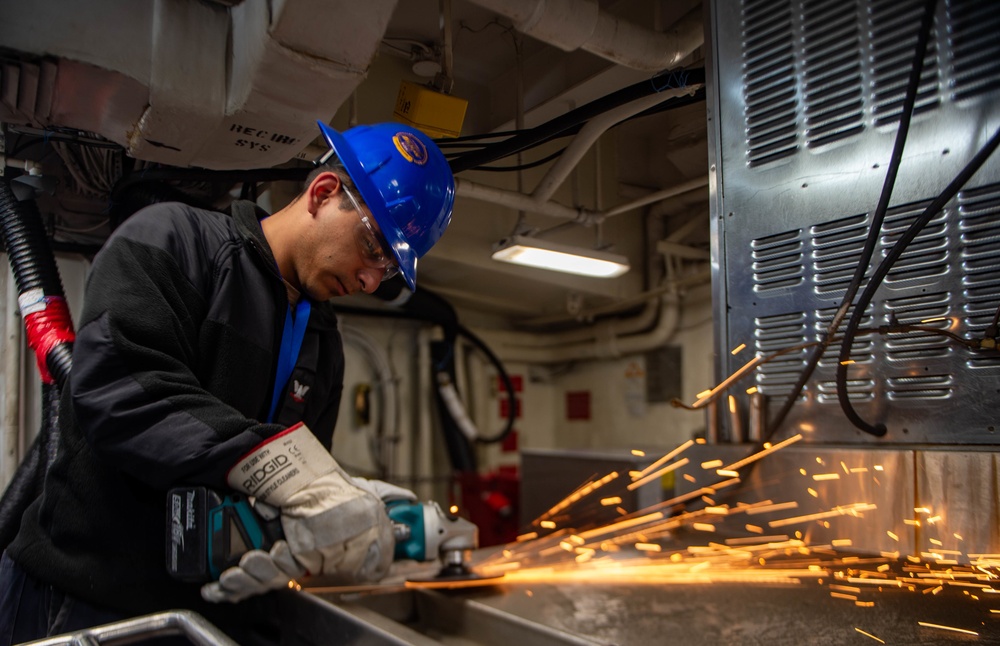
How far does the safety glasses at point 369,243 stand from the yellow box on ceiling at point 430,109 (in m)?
0.75

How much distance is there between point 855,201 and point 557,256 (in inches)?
98.9

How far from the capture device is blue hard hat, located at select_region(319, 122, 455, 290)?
63.4 inches

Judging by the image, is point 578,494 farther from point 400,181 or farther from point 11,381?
point 11,381

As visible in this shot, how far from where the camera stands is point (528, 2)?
1.93 meters

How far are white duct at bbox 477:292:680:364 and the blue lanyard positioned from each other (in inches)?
155

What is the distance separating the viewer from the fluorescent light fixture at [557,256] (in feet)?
12.6

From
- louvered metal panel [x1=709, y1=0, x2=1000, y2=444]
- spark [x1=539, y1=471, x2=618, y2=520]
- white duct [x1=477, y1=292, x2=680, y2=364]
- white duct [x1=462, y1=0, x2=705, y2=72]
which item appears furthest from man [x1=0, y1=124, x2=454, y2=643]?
white duct [x1=477, y1=292, x2=680, y2=364]

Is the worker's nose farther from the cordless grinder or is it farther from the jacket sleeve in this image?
the cordless grinder

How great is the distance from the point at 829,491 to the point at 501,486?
386cm

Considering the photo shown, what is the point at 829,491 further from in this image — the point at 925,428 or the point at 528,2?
the point at 528,2

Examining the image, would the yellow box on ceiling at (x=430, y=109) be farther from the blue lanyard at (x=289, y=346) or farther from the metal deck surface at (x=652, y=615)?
the metal deck surface at (x=652, y=615)

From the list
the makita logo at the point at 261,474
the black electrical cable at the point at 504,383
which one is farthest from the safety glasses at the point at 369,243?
the black electrical cable at the point at 504,383

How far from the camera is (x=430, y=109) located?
7.47 ft

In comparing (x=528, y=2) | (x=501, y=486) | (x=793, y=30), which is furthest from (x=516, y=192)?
(x=501, y=486)
